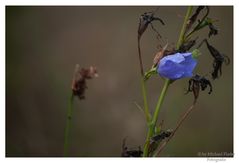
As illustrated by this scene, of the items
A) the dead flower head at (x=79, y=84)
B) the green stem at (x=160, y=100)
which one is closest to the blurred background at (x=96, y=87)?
the dead flower head at (x=79, y=84)

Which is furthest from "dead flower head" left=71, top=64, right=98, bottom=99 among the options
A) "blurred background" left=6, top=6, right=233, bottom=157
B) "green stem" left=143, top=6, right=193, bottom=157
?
"blurred background" left=6, top=6, right=233, bottom=157

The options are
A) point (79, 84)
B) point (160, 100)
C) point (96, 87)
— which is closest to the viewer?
point (160, 100)

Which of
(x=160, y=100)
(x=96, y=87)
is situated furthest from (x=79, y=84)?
(x=96, y=87)

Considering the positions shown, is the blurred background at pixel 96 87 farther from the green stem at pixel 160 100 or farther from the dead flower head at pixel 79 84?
the green stem at pixel 160 100

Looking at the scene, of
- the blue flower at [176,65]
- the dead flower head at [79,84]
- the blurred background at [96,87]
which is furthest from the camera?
the blurred background at [96,87]

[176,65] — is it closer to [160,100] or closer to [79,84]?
[160,100]
